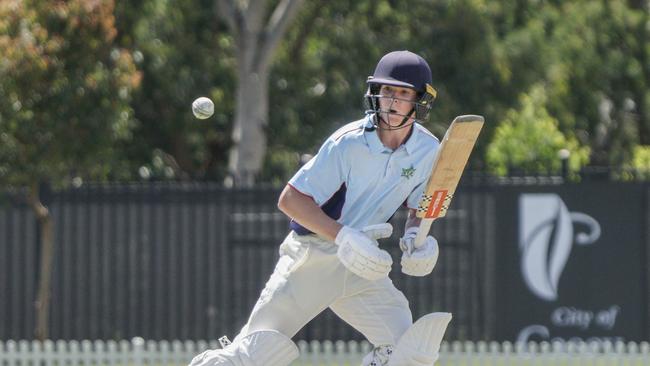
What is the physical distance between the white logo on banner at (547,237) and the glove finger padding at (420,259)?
731 centimetres

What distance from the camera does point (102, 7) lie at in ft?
37.7

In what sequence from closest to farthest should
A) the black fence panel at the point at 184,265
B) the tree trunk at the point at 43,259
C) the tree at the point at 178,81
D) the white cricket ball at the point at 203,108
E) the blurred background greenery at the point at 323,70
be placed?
1. the white cricket ball at the point at 203,108
2. the tree trunk at the point at 43,259
3. the black fence panel at the point at 184,265
4. the blurred background greenery at the point at 323,70
5. the tree at the point at 178,81

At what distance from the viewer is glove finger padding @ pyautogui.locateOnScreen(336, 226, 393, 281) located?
4957 millimetres

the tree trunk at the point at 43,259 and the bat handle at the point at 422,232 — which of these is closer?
the bat handle at the point at 422,232

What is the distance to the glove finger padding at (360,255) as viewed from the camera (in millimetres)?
4957

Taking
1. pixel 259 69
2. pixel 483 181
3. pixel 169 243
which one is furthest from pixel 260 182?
pixel 259 69

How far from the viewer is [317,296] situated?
5.29m

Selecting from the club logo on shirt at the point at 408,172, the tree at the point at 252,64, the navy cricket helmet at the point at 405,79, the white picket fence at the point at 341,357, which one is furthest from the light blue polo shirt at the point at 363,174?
the tree at the point at 252,64

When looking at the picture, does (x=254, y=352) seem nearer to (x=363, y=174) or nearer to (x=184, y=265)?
(x=363, y=174)

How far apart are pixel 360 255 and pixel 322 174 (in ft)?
1.25

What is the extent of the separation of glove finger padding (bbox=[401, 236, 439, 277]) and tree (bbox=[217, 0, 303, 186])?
9807 millimetres

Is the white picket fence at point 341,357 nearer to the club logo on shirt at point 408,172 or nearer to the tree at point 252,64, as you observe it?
the club logo on shirt at point 408,172

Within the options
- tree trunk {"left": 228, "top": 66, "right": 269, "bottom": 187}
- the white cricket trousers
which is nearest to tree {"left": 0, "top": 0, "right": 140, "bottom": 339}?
tree trunk {"left": 228, "top": 66, "right": 269, "bottom": 187}

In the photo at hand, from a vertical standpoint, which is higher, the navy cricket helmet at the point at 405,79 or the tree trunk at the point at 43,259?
the navy cricket helmet at the point at 405,79
